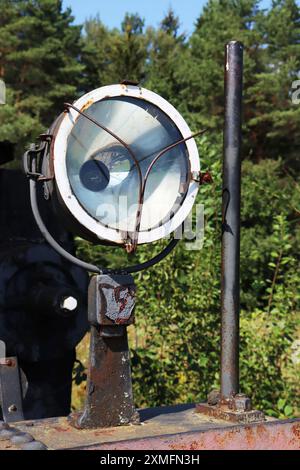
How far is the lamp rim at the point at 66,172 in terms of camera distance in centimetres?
194

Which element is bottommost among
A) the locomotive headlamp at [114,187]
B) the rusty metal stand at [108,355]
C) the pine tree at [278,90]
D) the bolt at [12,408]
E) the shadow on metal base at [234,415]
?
the bolt at [12,408]

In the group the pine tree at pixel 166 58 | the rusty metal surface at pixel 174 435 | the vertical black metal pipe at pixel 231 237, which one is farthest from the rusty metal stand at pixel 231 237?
the pine tree at pixel 166 58

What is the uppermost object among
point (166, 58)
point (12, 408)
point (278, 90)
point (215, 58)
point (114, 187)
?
point (166, 58)

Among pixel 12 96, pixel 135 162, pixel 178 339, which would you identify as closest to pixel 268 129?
pixel 12 96

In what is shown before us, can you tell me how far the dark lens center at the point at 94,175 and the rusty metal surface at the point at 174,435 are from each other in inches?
27.2

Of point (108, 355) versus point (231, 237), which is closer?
point (108, 355)

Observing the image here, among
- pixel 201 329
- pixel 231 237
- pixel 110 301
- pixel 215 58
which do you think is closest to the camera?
pixel 110 301

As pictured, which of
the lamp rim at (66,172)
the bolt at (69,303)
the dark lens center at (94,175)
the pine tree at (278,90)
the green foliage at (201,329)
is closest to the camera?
the lamp rim at (66,172)

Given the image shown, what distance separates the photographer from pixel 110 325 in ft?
6.61

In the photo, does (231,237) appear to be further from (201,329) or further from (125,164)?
(201,329)

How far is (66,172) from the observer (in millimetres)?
1954

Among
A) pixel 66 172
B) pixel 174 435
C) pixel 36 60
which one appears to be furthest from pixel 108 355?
pixel 36 60

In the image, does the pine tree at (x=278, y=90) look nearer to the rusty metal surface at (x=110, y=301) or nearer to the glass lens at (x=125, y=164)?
the glass lens at (x=125, y=164)

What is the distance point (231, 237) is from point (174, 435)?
684 mm
